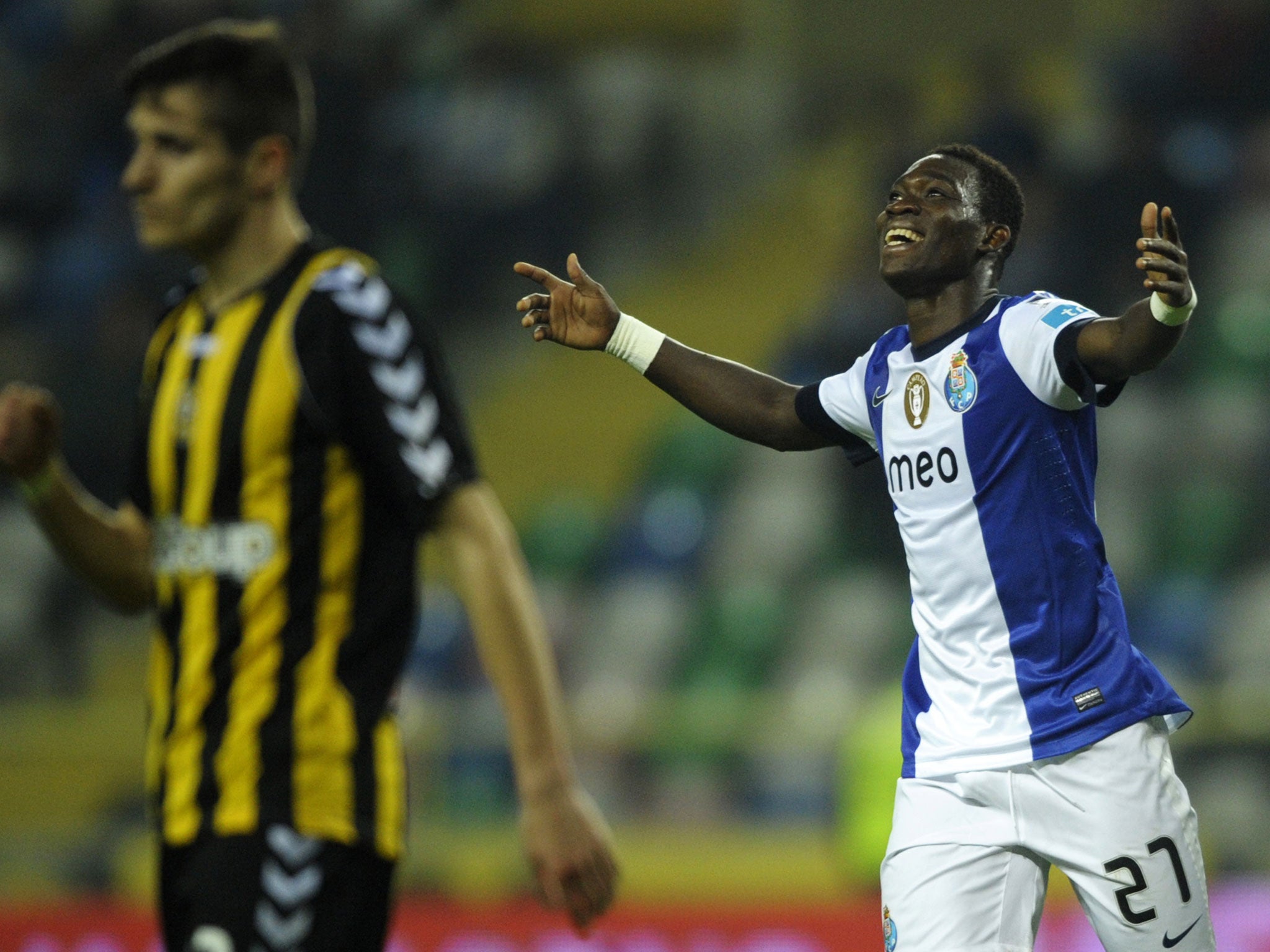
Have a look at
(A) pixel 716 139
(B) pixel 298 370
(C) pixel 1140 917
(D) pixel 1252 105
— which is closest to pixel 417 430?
(B) pixel 298 370

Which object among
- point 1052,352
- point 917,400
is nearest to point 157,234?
point 917,400

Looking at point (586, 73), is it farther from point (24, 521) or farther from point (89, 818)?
point (89, 818)

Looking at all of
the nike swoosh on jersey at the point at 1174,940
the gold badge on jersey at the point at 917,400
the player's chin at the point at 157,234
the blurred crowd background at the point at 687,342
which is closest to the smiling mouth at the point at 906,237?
the gold badge on jersey at the point at 917,400

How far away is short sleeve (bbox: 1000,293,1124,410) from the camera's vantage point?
82.9 inches

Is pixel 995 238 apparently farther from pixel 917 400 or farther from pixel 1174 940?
pixel 1174 940

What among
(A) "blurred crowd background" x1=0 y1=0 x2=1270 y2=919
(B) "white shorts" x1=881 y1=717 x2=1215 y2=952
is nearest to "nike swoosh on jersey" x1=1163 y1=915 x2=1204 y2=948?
(B) "white shorts" x1=881 y1=717 x2=1215 y2=952

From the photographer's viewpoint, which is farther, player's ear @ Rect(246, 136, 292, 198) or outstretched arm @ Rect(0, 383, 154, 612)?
outstretched arm @ Rect(0, 383, 154, 612)

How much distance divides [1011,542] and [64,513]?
147cm

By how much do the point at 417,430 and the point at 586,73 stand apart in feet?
29.0

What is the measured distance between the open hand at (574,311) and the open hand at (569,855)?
62 centimetres

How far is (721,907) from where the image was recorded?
4848 millimetres

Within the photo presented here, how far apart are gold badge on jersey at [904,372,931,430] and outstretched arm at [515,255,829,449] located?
5.8 inches

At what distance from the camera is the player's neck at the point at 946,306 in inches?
87.1

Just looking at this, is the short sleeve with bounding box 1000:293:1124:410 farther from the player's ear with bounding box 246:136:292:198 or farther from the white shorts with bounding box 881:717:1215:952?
the player's ear with bounding box 246:136:292:198
